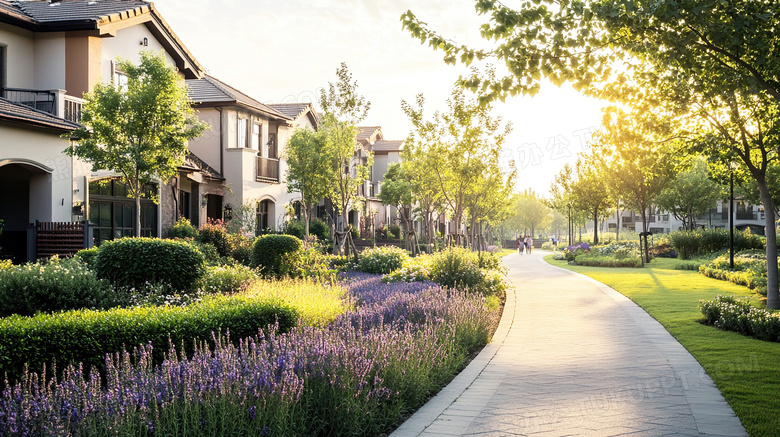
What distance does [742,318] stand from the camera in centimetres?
982

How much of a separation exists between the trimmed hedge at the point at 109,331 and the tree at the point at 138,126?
30.3 feet

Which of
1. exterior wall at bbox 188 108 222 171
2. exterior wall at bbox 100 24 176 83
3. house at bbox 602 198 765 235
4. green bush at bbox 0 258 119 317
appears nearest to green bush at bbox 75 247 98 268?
green bush at bbox 0 258 119 317

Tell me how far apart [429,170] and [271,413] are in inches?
767

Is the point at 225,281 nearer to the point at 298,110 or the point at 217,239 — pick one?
the point at 217,239

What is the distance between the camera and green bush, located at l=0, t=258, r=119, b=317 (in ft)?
30.2

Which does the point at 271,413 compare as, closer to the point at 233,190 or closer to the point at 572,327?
the point at 572,327

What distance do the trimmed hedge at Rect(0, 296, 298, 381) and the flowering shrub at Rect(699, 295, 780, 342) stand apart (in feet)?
24.4

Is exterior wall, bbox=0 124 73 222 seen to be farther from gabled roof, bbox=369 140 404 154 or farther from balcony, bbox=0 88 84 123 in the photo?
gabled roof, bbox=369 140 404 154

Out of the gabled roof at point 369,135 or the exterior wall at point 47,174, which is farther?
the gabled roof at point 369,135

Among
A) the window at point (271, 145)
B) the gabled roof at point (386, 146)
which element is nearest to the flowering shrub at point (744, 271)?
the window at point (271, 145)

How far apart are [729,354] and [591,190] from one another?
32.9 metres

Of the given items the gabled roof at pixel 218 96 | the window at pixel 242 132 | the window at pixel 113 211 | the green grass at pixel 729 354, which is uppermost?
the gabled roof at pixel 218 96

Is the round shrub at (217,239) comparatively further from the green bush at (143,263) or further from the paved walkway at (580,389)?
the paved walkway at (580,389)

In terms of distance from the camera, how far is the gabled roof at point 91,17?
18828 millimetres
